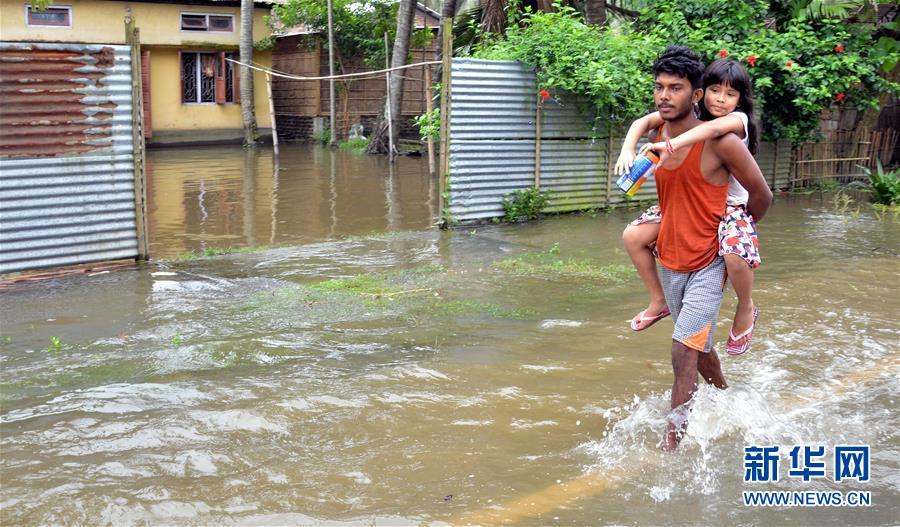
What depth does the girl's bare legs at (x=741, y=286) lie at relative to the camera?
4.11 meters

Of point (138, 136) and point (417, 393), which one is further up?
point (138, 136)

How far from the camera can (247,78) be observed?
25.5 meters

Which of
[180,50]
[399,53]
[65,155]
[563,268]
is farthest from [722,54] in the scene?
[180,50]

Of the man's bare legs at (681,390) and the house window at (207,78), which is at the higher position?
the house window at (207,78)

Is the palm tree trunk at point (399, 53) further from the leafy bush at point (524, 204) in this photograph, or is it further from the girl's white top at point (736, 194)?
the girl's white top at point (736, 194)

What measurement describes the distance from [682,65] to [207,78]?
25.4 m

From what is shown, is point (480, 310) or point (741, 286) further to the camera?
point (480, 310)

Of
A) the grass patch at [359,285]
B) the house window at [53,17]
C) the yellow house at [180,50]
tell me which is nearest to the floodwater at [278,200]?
the grass patch at [359,285]

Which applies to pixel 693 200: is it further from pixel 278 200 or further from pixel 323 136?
pixel 323 136

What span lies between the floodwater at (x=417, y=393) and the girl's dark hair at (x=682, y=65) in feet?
5.01

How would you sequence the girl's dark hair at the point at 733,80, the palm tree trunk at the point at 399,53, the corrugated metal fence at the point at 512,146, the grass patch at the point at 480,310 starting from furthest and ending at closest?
the palm tree trunk at the point at 399,53, the corrugated metal fence at the point at 512,146, the grass patch at the point at 480,310, the girl's dark hair at the point at 733,80

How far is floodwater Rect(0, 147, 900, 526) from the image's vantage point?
3793 millimetres

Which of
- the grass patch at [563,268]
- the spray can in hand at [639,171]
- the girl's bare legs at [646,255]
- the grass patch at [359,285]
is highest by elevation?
the spray can in hand at [639,171]

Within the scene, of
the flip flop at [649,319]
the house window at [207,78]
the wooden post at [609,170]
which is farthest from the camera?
the house window at [207,78]
